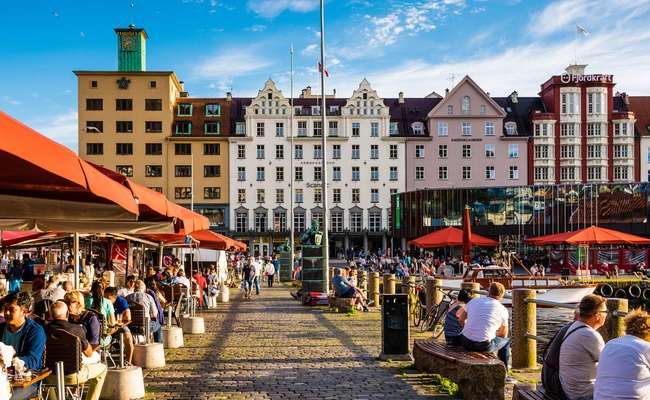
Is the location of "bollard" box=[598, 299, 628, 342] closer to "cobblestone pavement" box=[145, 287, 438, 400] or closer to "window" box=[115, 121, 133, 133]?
"cobblestone pavement" box=[145, 287, 438, 400]

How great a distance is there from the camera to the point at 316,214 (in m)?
82.1

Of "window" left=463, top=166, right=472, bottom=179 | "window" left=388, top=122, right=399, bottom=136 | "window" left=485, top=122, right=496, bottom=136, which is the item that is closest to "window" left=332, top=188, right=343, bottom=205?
"window" left=388, top=122, right=399, bottom=136

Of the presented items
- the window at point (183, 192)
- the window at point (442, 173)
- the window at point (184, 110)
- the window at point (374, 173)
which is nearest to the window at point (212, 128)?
the window at point (184, 110)

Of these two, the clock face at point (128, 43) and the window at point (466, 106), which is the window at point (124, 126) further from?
the window at point (466, 106)

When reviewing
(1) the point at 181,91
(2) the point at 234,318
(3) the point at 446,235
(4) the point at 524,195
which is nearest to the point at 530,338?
(2) the point at 234,318

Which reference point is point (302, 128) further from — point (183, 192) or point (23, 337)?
point (23, 337)

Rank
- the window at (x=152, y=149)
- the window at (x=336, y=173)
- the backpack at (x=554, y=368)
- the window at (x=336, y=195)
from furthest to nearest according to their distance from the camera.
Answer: the window at (x=336, y=173) < the window at (x=336, y=195) < the window at (x=152, y=149) < the backpack at (x=554, y=368)

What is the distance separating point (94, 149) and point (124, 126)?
3.77 metres

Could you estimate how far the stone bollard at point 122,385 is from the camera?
9477 millimetres

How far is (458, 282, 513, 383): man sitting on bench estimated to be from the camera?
10.6 metres

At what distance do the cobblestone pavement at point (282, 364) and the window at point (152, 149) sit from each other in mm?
61291

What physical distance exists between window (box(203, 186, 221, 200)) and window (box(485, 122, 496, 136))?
2873 centimetres

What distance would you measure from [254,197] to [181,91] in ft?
53.7

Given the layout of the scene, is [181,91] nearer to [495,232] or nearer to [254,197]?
[254,197]
